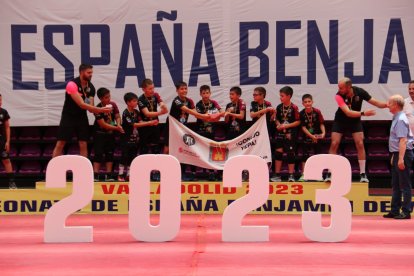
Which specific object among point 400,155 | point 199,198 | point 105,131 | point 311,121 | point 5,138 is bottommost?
point 199,198

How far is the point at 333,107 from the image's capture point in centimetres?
1415

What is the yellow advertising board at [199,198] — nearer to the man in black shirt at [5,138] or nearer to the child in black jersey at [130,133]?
the child in black jersey at [130,133]

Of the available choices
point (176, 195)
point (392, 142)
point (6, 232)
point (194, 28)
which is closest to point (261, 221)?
point (392, 142)

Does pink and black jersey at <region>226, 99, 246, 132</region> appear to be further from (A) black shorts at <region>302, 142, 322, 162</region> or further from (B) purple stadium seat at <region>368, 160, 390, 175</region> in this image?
(B) purple stadium seat at <region>368, 160, 390, 175</region>

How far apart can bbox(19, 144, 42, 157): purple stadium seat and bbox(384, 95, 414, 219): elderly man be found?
7.33 metres

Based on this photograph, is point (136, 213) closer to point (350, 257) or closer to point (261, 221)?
point (350, 257)

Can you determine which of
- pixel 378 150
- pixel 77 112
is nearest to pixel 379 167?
pixel 378 150

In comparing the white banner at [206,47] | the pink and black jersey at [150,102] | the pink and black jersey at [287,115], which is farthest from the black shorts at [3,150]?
the pink and black jersey at [287,115]

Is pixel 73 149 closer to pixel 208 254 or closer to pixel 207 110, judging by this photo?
pixel 207 110

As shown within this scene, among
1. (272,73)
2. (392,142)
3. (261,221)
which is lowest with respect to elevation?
(261,221)

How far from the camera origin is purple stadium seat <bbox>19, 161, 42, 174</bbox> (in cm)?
1437

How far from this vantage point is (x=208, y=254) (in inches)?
279

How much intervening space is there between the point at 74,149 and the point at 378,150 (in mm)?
6053

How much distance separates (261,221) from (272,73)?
4661mm
